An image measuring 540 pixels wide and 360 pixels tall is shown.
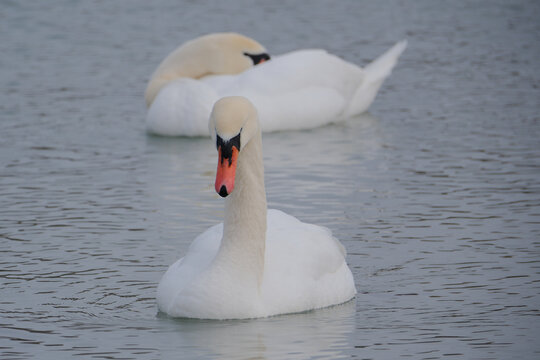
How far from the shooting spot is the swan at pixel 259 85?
12.7 meters

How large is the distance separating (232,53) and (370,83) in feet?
5.10

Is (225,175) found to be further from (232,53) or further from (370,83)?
(232,53)

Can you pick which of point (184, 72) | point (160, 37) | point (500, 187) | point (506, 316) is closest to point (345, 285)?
point (506, 316)

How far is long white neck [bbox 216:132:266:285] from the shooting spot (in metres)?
6.68

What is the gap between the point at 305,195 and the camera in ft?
31.6

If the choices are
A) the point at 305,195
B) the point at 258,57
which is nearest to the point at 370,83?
the point at 258,57

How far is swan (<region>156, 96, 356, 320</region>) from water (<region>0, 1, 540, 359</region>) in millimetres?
96

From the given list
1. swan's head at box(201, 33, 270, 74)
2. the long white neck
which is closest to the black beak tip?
the long white neck

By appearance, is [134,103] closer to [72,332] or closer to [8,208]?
[8,208]

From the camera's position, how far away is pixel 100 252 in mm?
8023

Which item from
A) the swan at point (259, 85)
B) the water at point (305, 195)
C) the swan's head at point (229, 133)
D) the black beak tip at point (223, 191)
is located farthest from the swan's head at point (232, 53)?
the black beak tip at point (223, 191)

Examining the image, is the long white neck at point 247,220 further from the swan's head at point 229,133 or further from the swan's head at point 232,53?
the swan's head at point 232,53

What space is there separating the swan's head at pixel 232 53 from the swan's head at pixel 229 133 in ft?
24.4

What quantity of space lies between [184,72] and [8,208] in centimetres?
479
